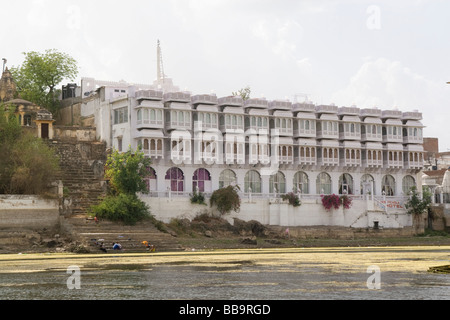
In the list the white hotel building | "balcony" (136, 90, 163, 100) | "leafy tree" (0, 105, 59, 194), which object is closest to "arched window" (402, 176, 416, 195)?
the white hotel building

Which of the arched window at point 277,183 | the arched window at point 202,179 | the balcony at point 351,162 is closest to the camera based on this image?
the arched window at point 202,179

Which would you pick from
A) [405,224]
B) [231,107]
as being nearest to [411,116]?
[405,224]

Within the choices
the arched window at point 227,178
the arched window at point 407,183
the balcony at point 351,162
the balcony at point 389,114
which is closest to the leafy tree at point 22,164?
the arched window at point 227,178

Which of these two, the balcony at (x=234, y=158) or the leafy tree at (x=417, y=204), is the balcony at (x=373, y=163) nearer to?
the leafy tree at (x=417, y=204)

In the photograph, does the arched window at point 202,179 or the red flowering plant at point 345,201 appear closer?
the arched window at point 202,179

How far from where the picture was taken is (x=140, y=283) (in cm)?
3494

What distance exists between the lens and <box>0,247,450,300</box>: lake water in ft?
101

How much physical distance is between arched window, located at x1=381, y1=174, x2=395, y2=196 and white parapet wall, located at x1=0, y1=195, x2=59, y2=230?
40.5 meters

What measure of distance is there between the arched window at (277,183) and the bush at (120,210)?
19.6m

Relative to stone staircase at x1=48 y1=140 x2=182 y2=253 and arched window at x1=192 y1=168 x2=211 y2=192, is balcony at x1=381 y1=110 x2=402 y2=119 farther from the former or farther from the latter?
stone staircase at x1=48 y1=140 x2=182 y2=253

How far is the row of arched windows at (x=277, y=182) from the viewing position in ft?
260

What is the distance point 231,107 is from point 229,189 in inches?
355

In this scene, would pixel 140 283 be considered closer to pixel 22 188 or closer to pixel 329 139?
pixel 22 188

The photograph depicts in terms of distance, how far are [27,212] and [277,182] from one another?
29.8 metres
